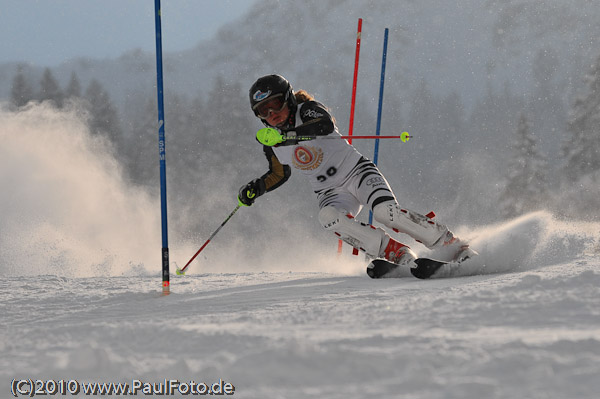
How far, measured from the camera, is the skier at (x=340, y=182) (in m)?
3.63

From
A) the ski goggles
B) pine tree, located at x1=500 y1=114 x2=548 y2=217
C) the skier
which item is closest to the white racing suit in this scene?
the skier

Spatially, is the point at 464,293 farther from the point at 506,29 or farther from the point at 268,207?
the point at 506,29

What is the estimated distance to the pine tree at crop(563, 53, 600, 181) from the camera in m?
18.5

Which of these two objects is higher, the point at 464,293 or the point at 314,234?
the point at 464,293

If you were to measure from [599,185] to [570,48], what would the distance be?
54.3 metres

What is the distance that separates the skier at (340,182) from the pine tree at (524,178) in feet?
61.0

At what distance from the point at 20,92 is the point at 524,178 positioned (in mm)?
27500

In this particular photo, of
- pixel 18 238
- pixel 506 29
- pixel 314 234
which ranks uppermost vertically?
pixel 506 29

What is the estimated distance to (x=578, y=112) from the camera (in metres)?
19.2

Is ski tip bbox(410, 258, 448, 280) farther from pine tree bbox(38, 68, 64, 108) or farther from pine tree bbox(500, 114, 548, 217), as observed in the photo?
pine tree bbox(38, 68, 64, 108)

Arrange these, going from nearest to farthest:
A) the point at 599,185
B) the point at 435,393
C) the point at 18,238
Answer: the point at 435,393, the point at 18,238, the point at 599,185

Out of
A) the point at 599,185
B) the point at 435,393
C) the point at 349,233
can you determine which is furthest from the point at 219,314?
the point at 599,185

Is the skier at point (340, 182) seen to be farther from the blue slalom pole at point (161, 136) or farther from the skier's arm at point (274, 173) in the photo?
the blue slalom pole at point (161, 136)

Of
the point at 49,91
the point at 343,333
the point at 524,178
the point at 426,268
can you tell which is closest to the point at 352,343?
the point at 343,333
